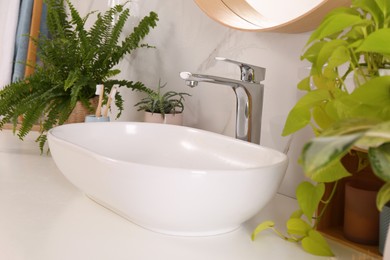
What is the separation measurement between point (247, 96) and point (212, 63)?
1.03ft

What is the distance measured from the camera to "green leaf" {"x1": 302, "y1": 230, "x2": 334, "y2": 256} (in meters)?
0.66

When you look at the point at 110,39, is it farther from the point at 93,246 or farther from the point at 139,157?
the point at 93,246

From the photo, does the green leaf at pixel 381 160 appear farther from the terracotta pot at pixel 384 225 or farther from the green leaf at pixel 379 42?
the terracotta pot at pixel 384 225

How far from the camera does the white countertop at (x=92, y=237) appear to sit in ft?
2.11

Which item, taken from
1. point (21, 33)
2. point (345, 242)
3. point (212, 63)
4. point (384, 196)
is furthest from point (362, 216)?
point (21, 33)

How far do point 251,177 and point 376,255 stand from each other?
0.20 m

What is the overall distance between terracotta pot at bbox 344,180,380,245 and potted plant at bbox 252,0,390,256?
44 mm

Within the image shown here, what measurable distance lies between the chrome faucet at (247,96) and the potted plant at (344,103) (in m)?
0.29

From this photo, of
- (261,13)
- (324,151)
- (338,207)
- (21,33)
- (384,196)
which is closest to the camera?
(324,151)

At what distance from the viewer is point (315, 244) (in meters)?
0.66

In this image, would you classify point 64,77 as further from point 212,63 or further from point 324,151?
point 324,151

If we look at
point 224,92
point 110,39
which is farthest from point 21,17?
point 224,92

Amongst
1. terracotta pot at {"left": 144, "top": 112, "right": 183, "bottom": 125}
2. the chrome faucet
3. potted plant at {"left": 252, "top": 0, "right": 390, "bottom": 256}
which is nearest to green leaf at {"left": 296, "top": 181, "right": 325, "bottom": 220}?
potted plant at {"left": 252, "top": 0, "right": 390, "bottom": 256}

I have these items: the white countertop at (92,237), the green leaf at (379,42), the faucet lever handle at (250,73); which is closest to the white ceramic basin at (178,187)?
the white countertop at (92,237)
